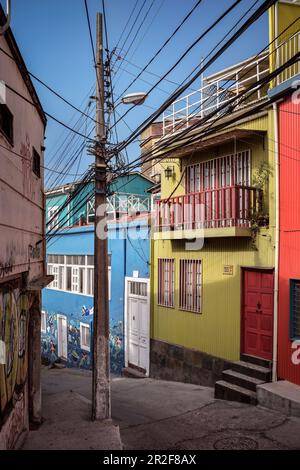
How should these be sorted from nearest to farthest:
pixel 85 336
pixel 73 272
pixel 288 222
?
1. pixel 288 222
2. pixel 85 336
3. pixel 73 272

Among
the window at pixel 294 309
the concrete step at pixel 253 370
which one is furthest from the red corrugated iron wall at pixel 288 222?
the concrete step at pixel 253 370

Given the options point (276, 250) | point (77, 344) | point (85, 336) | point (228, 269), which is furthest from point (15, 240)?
point (77, 344)

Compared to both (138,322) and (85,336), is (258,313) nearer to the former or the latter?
(138,322)

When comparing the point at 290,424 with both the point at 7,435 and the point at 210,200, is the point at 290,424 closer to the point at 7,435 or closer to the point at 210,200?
the point at 7,435

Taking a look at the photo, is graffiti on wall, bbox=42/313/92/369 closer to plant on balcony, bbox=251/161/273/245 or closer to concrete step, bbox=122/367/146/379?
concrete step, bbox=122/367/146/379

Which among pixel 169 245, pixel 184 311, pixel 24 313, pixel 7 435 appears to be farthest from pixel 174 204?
pixel 7 435

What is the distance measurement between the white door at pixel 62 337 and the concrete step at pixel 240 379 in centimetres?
1207

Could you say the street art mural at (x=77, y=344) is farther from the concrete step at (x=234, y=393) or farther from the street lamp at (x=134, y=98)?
the street lamp at (x=134, y=98)

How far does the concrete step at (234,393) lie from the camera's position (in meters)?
10.1

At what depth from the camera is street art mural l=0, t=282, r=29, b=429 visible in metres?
6.29

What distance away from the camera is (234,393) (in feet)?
34.5

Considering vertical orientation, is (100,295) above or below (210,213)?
below

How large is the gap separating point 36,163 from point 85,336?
12073 mm
